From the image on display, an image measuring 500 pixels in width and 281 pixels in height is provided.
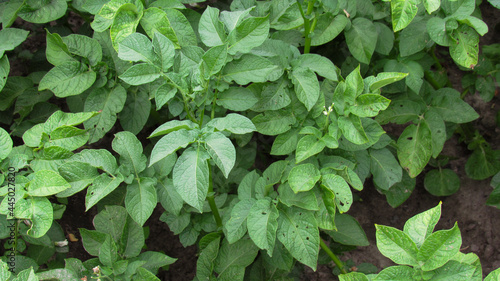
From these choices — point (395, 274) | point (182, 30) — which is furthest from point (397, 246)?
point (182, 30)

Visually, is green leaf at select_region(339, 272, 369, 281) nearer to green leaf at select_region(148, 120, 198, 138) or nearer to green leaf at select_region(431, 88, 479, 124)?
green leaf at select_region(148, 120, 198, 138)

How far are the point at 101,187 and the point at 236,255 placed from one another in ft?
2.55

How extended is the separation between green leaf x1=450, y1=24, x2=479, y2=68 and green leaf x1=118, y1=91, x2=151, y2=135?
1654 mm

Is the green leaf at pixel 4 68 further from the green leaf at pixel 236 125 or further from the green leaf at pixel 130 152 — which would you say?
the green leaf at pixel 236 125

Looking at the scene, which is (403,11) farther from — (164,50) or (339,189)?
(164,50)

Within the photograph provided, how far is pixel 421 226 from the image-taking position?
1.51 m

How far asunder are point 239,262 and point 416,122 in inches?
52.1

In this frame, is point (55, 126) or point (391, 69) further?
point (391, 69)

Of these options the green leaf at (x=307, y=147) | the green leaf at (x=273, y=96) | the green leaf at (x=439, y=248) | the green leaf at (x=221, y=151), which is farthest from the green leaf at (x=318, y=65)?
the green leaf at (x=439, y=248)

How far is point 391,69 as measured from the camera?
253 cm

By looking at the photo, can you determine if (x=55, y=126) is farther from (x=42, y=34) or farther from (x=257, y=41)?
(x=42, y=34)

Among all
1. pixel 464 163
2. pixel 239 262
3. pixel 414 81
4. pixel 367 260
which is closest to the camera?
pixel 239 262

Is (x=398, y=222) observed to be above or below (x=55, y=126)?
below

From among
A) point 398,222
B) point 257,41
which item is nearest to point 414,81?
point 257,41
